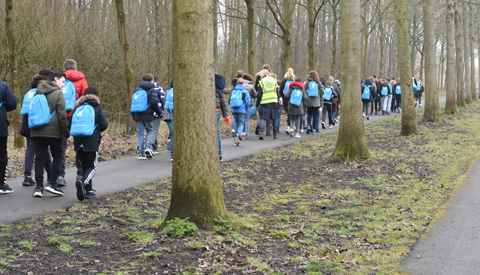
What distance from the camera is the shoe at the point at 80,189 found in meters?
8.21

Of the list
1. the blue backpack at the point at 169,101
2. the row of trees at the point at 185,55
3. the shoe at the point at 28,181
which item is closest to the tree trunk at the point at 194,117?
the row of trees at the point at 185,55

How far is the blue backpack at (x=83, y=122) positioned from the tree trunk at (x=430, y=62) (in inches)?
666

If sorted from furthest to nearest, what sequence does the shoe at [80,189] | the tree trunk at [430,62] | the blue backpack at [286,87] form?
the tree trunk at [430,62], the blue backpack at [286,87], the shoe at [80,189]

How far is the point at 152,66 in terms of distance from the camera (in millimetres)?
25141

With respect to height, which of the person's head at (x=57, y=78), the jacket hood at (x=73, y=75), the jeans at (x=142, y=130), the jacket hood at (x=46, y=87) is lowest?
the jeans at (x=142, y=130)

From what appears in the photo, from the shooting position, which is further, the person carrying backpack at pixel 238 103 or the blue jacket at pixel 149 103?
the person carrying backpack at pixel 238 103

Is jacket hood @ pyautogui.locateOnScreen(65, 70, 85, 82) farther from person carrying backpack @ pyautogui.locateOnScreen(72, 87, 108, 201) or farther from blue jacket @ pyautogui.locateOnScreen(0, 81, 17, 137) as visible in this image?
person carrying backpack @ pyautogui.locateOnScreen(72, 87, 108, 201)

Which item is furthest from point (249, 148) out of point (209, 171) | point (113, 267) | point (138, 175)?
point (113, 267)

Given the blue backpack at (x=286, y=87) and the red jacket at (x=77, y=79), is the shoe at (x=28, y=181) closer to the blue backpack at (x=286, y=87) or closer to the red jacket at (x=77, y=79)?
the red jacket at (x=77, y=79)

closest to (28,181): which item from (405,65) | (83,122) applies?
(83,122)

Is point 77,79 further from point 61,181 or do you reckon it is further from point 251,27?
point 251,27

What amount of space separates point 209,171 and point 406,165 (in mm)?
7375

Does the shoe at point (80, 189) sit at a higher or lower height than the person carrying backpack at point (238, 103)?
lower

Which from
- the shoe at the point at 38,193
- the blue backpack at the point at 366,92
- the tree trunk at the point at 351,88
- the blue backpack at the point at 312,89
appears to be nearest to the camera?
the shoe at the point at 38,193
